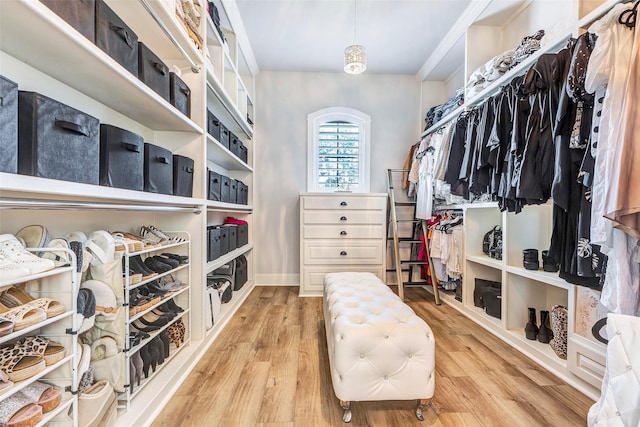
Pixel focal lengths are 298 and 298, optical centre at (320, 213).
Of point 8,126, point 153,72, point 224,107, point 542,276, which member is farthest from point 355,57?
point 8,126

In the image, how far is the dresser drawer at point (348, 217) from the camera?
10.8ft

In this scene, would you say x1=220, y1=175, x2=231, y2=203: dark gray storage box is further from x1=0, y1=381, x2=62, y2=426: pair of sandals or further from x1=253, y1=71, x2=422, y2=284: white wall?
x1=0, y1=381, x2=62, y2=426: pair of sandals

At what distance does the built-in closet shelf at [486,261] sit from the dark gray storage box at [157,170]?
2304 millimetres

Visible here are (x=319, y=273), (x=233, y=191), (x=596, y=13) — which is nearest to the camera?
(x=596, y=13)

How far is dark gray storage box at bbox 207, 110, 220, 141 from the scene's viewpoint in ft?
7.08

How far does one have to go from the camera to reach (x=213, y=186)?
2.25 m

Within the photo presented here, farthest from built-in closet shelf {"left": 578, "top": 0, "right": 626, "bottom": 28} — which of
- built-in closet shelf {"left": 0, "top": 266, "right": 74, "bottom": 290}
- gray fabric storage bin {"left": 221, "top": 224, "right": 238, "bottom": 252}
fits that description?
gray fabric storage bin {"left": 221, "top": 224, "right": 238, "bottom": 252}

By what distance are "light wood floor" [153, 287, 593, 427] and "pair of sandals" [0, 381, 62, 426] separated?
1.72 feet

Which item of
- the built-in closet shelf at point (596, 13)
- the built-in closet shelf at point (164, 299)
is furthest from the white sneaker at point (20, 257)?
the built-in closet shelf at point (596, 13)

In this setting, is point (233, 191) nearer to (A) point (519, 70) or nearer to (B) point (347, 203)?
(B) point (347, 203)

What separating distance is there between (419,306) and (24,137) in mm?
2987

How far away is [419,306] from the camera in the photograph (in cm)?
293

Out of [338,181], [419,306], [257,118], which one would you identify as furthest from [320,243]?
[257,118]

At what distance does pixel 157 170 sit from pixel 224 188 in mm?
1022
